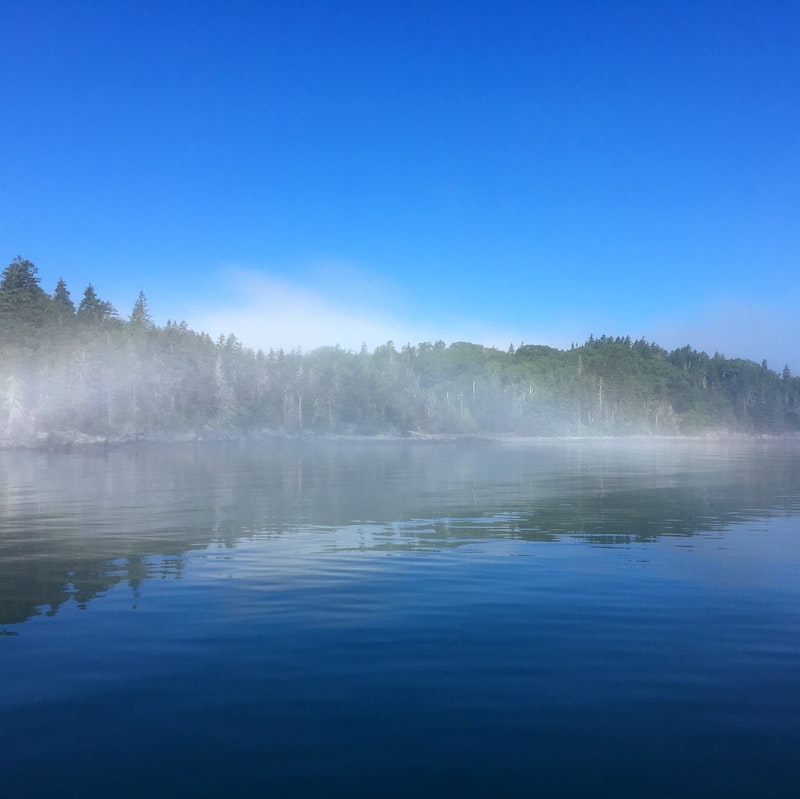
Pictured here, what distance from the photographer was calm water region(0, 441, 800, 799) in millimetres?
8438

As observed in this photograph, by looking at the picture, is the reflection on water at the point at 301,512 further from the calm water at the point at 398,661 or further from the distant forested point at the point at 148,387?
the distant forested point at the point at 148,387

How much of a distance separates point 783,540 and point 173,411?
14410 centimetres

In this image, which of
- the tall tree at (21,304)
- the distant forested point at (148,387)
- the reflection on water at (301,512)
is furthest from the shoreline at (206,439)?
the reflection on water at (301,512)

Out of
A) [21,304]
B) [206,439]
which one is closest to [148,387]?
[206,439]

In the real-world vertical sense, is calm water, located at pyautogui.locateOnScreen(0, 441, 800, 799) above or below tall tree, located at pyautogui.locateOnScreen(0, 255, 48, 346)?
below

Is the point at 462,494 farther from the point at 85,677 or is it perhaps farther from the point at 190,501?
the point at 85,677

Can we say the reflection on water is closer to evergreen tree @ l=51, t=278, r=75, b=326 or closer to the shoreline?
the shoreline

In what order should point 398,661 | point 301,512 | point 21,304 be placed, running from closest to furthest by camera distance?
point 398,661 < point 301,512 < point 21,304

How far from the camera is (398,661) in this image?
38.9ft

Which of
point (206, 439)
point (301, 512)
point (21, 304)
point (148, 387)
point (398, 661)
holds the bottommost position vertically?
point (398, 661)

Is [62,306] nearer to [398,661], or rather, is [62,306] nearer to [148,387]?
[148,387]

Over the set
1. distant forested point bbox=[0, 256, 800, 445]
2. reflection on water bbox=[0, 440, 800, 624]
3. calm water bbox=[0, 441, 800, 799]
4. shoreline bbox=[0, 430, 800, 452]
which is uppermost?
distant forested point bbox=[0, 256, 800, 445]

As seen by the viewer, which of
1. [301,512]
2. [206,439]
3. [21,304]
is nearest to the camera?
[301,512]

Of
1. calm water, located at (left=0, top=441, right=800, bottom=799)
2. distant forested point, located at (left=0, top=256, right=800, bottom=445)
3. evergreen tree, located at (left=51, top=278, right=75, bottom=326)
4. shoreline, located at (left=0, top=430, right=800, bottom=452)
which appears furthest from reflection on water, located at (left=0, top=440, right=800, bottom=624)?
evergreen tree, located at (left=51, top=278, right=75, bottom=326)
